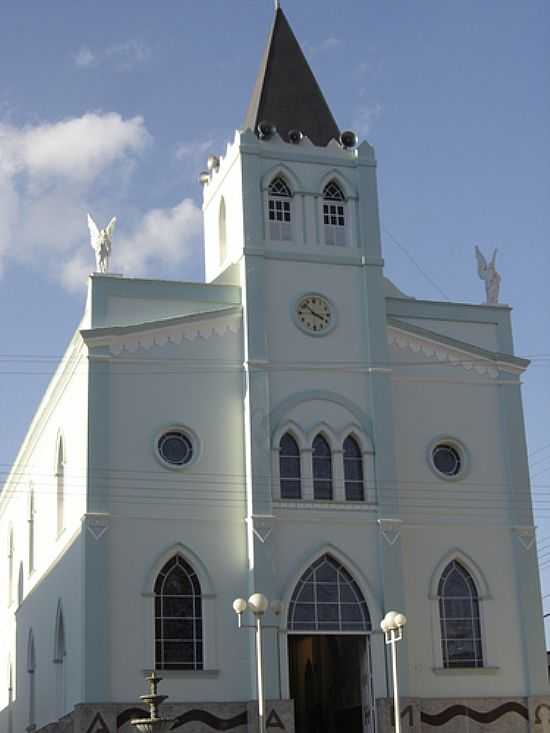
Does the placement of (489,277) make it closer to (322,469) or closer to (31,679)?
(322,469)

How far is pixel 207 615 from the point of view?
3509 cm

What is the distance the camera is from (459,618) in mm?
37312

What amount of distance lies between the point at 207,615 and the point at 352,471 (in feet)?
17.9

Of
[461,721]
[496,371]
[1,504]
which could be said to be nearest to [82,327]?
[496,371]

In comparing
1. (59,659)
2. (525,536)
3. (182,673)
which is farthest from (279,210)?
(59,659)

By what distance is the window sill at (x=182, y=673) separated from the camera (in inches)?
1344

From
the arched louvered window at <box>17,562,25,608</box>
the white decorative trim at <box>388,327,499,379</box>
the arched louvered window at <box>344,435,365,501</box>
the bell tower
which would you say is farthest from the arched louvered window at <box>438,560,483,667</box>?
the arched louvered window at <box>17,562,25,608</box>

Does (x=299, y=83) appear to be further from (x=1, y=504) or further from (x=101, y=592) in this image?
(x=1, y=504)

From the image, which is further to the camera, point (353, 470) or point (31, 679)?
point (31, 679)

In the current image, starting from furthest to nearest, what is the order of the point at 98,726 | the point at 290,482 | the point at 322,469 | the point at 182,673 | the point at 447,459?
the point at 447,459
the point at 322,469
the point at 290,482
the point at 182,673
the point at 98,726

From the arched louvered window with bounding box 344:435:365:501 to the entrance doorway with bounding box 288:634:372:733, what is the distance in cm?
365

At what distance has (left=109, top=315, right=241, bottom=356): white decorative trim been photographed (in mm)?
36312

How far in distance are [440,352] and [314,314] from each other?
3841mm

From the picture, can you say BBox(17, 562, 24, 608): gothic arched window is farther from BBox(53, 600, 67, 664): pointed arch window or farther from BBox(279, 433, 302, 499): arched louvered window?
BBox(279, 433, 302, 499): arched louvered window
